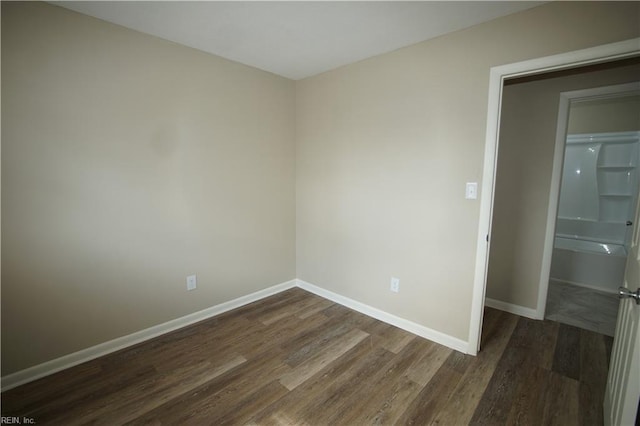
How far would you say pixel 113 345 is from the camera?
2105mm

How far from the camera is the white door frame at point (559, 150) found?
7.55ft

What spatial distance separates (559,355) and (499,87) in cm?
205

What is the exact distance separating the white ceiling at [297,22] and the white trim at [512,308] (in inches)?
101

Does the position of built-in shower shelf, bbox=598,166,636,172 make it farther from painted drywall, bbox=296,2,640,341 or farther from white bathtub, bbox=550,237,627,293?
painted drywall, bbox=296,2,640,341

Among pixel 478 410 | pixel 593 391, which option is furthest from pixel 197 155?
pixel 593 391

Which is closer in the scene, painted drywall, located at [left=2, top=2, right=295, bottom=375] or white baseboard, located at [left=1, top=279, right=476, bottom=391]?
painted drywall, located at [left=2, top=2, right=295, bottom=375]

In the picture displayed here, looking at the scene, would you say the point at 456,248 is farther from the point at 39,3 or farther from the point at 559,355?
the point at 39,3

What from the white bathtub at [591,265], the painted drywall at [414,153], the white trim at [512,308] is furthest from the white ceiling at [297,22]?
the white bathtub at [591,265]

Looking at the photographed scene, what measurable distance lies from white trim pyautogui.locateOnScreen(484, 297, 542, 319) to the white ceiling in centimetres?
256

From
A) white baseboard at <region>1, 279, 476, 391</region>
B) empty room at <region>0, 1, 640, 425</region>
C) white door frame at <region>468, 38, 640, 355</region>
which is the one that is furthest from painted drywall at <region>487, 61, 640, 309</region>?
white baseboard at <region>1, 279, 476, 391</region>

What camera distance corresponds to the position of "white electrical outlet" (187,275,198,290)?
2.50 m

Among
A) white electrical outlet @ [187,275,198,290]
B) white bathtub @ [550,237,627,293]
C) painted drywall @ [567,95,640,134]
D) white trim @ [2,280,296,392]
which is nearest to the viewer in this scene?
white trim @ [2,280,296,392]

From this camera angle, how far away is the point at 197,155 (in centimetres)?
243

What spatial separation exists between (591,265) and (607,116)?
1.99 m
